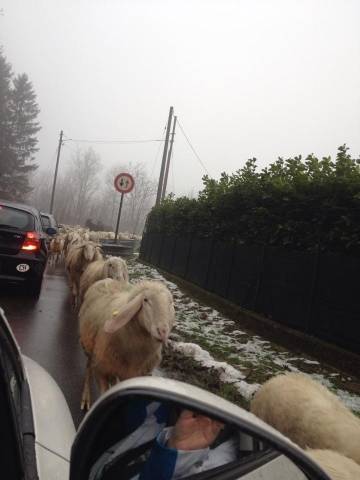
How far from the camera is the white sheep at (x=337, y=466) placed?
1900 millimetres

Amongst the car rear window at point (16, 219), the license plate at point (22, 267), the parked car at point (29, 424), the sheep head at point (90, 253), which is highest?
the car rear window at point (16, 219)

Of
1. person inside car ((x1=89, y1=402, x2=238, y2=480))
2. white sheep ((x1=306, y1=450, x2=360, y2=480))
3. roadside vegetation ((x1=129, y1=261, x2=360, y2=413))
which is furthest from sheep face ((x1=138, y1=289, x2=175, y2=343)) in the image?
person inside car ((x1=89, y1=402, x2=238, y2=480))

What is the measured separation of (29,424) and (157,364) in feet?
10.0

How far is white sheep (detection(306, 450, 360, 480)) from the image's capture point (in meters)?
1.90

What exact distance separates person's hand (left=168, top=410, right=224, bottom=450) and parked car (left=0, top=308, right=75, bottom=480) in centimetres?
52

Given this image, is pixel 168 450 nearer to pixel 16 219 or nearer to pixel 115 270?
pixel 115 270

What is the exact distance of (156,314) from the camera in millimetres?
4129

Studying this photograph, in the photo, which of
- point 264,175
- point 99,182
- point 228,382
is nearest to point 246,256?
point 264,175

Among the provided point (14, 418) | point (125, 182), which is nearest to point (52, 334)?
point (14, 418)

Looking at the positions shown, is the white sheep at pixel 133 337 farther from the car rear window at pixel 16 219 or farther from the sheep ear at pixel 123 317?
the car rear window at pixel 16 219

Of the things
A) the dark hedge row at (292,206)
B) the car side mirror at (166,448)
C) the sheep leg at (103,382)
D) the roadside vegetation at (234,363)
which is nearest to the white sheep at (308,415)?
the roadside vegetation at (234,363)

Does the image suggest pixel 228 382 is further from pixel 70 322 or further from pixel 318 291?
pixel 70 322

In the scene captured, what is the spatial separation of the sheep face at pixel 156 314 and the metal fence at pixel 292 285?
11.3 ft

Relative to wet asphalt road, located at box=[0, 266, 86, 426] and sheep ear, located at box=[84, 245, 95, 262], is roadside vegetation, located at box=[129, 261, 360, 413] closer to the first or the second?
wet asphalt road, located at box=[0, 266, 86, 426]
